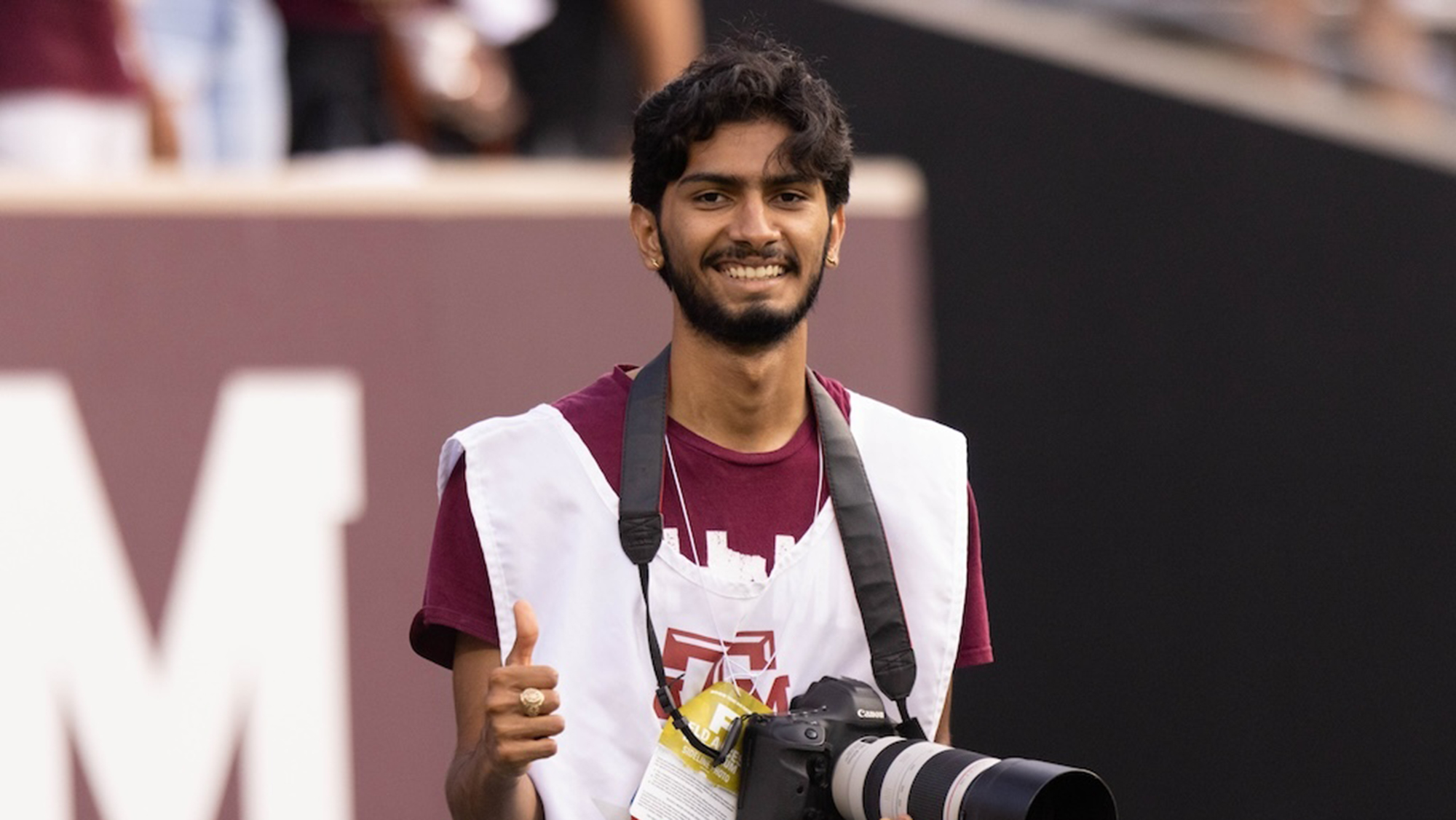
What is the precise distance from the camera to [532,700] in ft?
8.18

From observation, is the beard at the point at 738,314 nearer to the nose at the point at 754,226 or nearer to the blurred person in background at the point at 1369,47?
the nose at the point at 754,226

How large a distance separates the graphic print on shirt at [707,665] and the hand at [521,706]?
1.01 ft

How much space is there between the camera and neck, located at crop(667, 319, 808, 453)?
2836 mm

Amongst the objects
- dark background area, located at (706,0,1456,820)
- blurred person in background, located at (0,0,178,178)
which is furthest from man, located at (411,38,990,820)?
dark background area, located at (706,0,1456,820)

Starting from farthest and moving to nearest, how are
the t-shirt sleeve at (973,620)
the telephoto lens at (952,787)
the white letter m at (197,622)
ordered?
the white letter m at (197,622)
the t-shirt sleeve at (973,620)
the telephoto lens at (952,787)

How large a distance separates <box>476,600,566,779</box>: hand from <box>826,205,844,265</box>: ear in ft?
2.17

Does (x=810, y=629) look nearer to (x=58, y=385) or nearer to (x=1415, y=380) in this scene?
(x=58, y=385)

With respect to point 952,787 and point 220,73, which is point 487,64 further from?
point 952,787

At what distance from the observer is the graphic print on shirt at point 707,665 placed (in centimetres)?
281

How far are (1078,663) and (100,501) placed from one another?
101 inches

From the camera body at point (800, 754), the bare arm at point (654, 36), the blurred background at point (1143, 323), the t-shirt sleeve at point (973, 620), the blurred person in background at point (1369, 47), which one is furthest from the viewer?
the blurred person in background at point (1369, 47)

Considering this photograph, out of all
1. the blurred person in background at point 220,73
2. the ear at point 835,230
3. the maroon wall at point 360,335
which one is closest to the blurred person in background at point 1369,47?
the maroon wall at point 360,335

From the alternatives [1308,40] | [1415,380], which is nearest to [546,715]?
[1415,380]

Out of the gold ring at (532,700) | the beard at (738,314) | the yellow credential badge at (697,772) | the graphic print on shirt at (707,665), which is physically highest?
the beard at (738,314)
